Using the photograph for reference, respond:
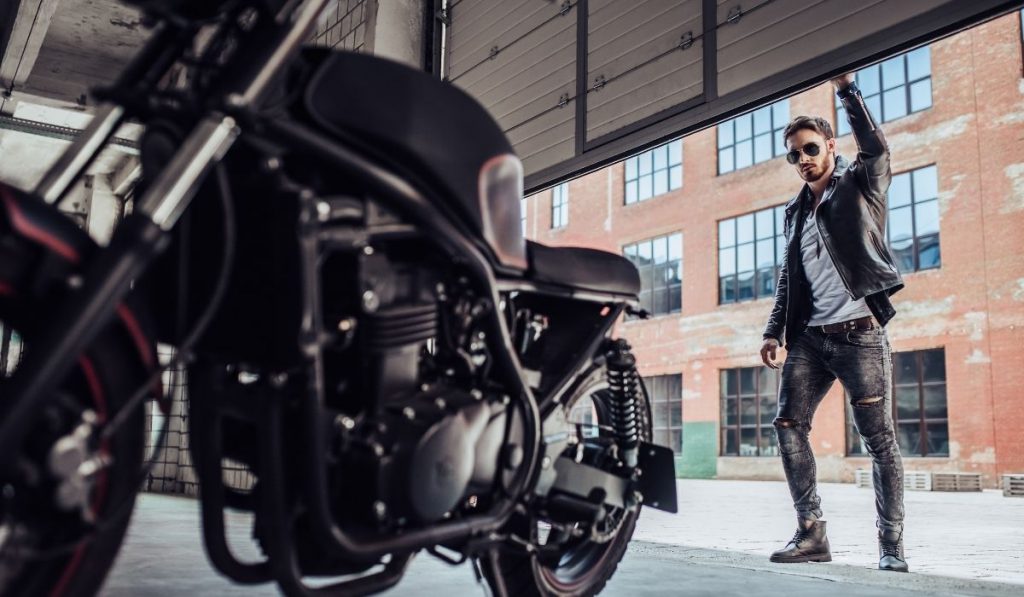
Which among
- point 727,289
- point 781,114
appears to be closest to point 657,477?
point 727,289

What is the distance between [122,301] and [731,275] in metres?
15.7

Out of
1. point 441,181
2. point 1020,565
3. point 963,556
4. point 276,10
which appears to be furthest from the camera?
point 963,556

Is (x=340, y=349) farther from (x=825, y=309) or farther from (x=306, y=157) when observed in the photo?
(x=825, y=309)

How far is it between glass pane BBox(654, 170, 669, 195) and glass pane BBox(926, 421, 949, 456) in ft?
22.9

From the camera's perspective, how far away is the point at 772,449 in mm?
14922

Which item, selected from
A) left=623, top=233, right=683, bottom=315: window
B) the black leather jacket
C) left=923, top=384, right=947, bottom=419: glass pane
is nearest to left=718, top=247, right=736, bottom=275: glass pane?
left=623, top=233, right=683, bottom=315: window

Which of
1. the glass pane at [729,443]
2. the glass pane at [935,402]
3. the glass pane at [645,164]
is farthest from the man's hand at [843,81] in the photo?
the glass pane at [645,164]

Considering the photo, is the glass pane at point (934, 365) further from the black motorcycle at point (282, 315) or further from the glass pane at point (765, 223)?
the black motorcycle at point (282, 315)

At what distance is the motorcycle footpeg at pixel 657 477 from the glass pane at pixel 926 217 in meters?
12.8

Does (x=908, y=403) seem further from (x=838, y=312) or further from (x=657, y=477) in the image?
(x=657, y=477)

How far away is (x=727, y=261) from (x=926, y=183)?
3.84 metres

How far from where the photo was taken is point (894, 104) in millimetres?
14227

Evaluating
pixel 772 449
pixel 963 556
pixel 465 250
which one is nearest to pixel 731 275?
pixel 772 449

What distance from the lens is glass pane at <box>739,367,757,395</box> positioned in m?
15.7
